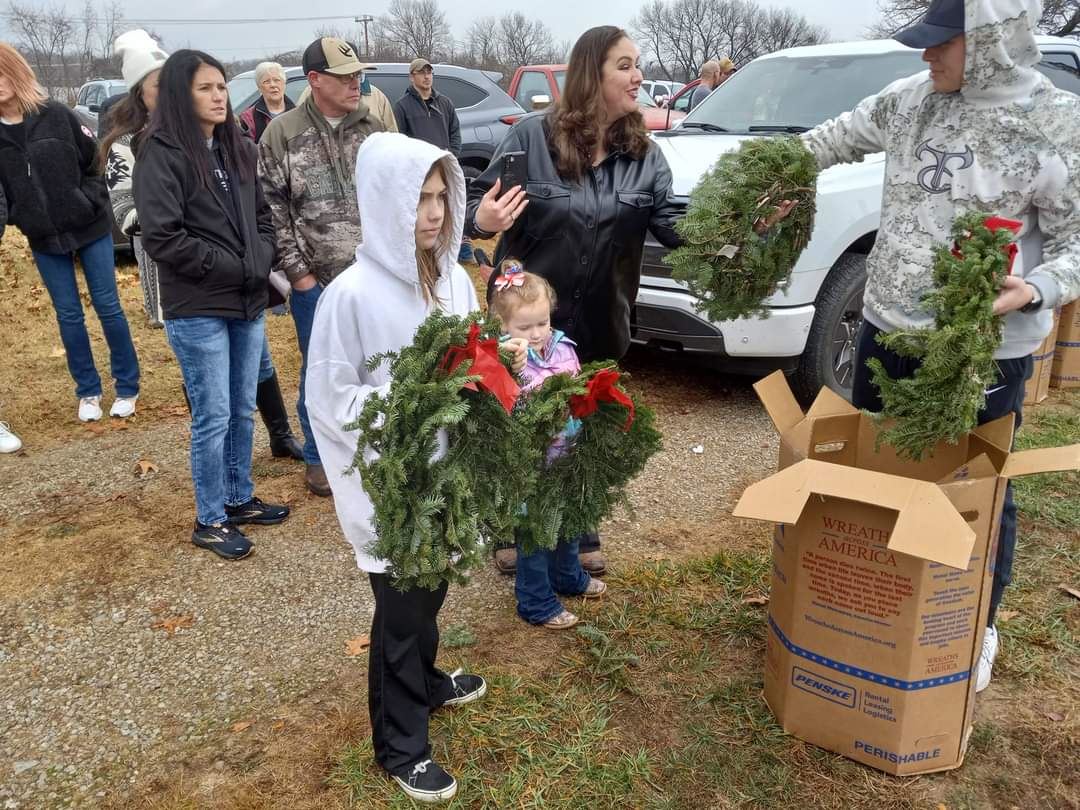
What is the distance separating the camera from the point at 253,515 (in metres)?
4.06

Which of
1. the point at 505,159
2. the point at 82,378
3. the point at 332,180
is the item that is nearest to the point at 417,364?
the point at 505,159

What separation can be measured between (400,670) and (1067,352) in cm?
530

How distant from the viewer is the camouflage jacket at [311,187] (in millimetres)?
3871

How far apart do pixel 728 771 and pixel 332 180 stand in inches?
119

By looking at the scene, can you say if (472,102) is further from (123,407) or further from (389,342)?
(389,342)

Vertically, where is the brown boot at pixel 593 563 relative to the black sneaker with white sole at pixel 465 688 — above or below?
below

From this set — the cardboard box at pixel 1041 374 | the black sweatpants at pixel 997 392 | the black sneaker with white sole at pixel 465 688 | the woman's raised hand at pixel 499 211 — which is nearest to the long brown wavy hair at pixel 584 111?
the woman's raised hand at pixel 499 211

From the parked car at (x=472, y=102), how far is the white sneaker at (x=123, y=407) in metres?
5.50

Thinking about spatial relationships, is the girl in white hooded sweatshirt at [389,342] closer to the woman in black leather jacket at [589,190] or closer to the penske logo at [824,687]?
the woman in black leather jacket at [589,190]

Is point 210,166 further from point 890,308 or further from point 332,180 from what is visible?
point 890,308

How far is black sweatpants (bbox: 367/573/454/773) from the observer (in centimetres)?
226

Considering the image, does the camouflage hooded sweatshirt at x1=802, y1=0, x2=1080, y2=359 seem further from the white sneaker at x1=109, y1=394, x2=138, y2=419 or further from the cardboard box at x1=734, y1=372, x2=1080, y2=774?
the white sneaker at x1=109, y1=394, x2=138, y2=419

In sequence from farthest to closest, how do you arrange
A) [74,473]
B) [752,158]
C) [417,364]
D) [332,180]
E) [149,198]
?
[74,473] < [332,180] < [149,198] < [752,158] < [417,364]

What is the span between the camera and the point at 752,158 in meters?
2.77
